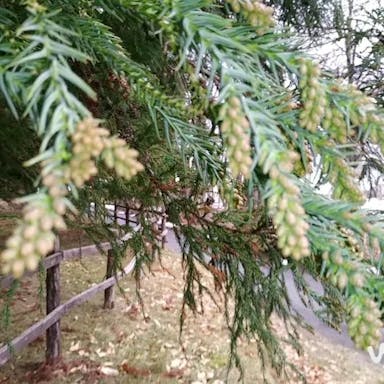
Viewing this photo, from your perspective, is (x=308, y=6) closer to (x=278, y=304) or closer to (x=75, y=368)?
(x=278, y=304)

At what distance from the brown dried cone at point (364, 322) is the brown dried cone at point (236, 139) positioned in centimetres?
18

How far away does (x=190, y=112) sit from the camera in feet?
2.24

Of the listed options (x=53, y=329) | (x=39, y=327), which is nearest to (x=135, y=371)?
(x=53, y=329)

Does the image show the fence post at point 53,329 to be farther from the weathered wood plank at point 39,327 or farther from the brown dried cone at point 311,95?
the brown dried cone at point 311,95

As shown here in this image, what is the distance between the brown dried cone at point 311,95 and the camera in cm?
50

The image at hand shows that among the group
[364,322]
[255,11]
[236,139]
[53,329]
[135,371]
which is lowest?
[135,371]

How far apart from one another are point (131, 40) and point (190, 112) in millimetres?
610

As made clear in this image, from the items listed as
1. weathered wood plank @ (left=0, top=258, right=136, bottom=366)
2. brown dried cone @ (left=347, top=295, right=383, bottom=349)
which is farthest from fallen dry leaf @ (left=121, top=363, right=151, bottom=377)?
brown dried cone @ (left=347, top=295, right=383, bottom=349)

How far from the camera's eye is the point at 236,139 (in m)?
0.42

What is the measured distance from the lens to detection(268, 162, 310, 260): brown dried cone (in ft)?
1.32

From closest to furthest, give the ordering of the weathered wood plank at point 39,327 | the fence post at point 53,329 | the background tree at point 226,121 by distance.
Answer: the background tree at point 226,121 → the weathered wood plank at point 39,327 → the fence post at point 53,329

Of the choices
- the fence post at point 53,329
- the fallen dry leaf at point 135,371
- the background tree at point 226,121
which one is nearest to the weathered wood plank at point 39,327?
the fence post at point 53,329

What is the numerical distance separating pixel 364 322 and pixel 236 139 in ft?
0.74

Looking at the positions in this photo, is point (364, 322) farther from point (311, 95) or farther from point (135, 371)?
point (135, 371)
